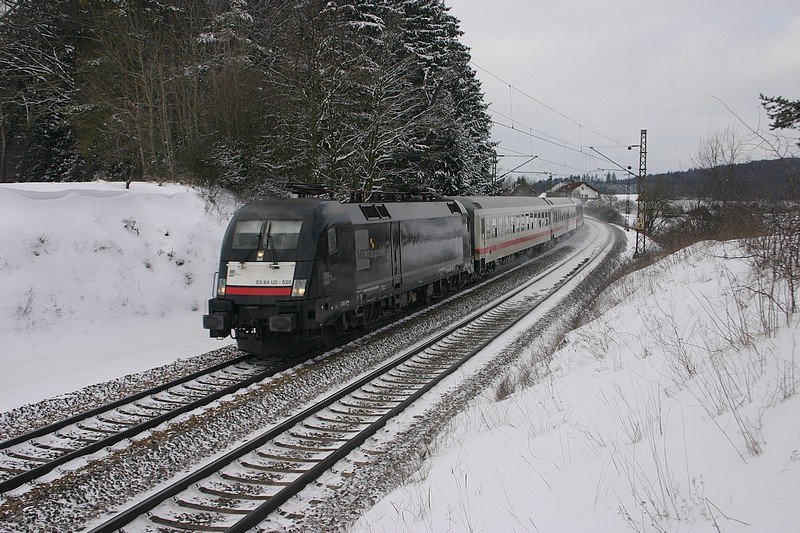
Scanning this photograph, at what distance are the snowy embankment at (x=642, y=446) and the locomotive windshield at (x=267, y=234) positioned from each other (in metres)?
5.00

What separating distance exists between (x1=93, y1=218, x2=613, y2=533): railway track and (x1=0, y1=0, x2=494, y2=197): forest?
1242 cm

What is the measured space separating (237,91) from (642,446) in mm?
23218

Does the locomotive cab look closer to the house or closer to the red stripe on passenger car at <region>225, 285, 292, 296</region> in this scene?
the red stripe on passenger car at <region>225, 285, 292, 296</region>

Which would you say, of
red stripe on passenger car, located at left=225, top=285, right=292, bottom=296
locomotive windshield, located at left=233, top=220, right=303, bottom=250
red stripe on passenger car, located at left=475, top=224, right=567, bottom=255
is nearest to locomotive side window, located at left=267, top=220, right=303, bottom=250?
locomotive windshield, located at left=233, top=220, right=303, bottom=250

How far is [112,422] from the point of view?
8.09m

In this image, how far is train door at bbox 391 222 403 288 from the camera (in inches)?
578

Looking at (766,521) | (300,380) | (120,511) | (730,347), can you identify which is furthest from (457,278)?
(766,521)

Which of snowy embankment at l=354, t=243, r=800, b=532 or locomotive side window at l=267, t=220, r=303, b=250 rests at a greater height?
locomotive side window at l=267, t=220, r=303, b=250

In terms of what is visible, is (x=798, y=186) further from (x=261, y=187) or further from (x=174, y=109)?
(x=174, y=109)

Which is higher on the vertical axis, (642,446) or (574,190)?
(574,190)

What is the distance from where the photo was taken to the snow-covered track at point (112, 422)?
266 inches

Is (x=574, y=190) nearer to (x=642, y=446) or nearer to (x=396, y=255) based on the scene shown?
(x=396, y=255)

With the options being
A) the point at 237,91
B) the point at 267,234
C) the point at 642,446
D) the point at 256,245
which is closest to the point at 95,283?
the point at 256,245

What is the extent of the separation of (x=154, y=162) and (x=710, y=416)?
23612mm
